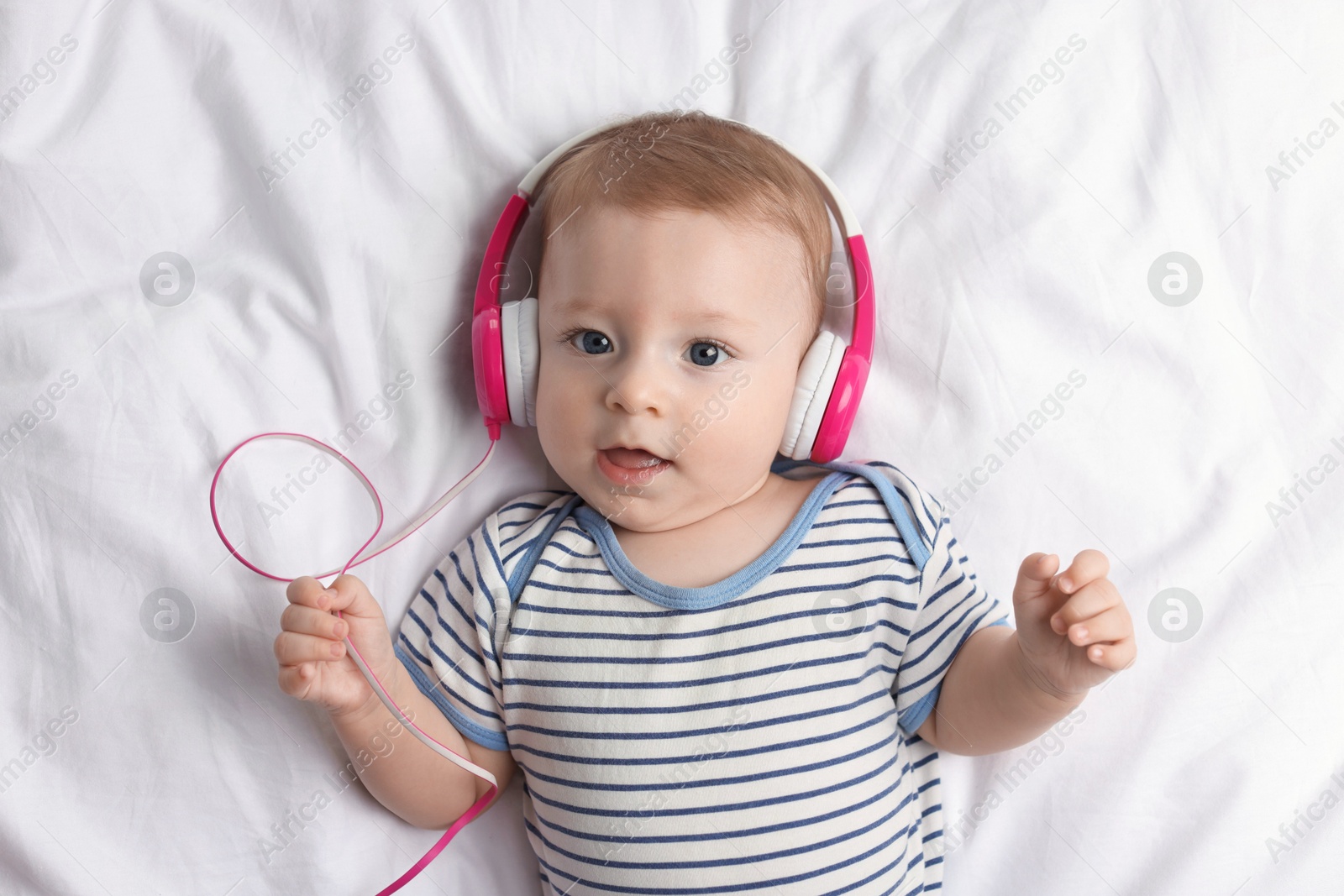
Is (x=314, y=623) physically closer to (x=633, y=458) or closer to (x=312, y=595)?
(x=312, y=595)

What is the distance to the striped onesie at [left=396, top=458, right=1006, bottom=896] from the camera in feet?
4.31

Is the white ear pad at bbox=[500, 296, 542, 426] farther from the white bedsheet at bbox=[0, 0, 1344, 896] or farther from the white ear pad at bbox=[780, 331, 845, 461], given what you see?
the white ear pad at bbox=[780, 331, 845, 461]

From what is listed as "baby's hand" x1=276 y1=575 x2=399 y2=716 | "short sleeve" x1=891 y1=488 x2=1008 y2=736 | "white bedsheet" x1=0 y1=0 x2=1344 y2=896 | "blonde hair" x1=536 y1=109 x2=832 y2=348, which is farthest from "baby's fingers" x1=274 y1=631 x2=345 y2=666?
"short sleeve" x1=891 y1=488 x2=1008 y2=736

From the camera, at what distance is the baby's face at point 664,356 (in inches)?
52.2

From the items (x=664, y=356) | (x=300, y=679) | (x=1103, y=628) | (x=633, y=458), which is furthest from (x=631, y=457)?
(x=1103, y=628)

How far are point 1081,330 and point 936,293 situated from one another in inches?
8.6

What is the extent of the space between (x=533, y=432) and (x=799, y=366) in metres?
0.44

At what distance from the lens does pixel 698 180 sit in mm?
1371

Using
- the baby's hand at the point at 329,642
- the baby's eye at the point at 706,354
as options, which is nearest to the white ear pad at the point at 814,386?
the baby's eye at the point at 706,354

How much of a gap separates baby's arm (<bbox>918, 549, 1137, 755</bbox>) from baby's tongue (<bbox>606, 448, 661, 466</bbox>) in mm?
483

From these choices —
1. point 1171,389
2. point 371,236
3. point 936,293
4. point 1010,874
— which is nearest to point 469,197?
point 371,236

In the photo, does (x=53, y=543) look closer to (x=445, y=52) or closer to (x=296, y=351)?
(x=296, y=351)

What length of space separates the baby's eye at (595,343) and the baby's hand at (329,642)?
16.5 inches

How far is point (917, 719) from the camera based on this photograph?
1423 millimetres
